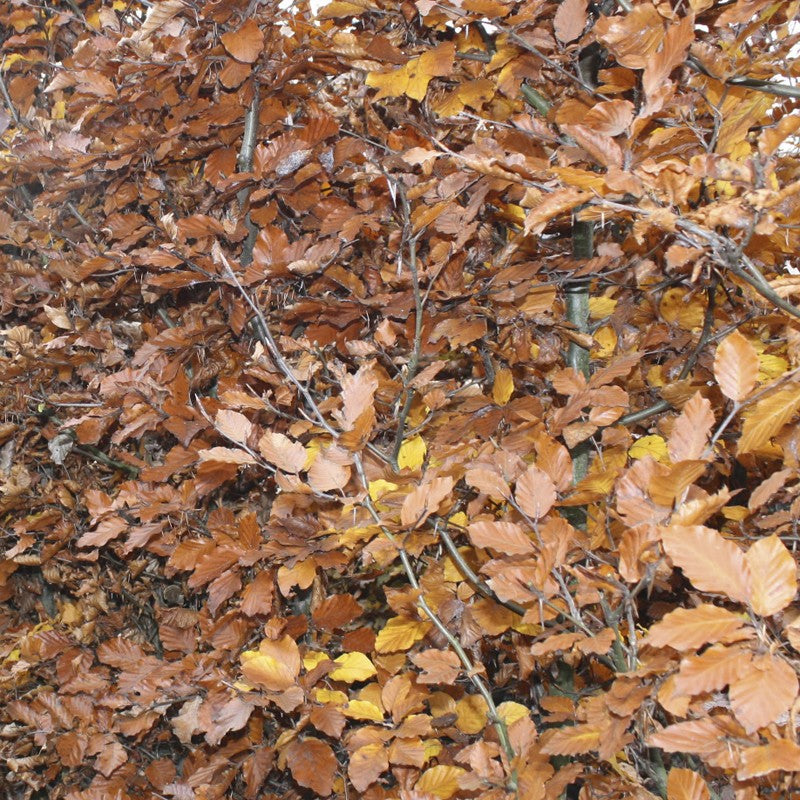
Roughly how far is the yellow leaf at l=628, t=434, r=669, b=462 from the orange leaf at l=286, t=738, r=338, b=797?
730mm

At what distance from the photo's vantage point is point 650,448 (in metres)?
1.33

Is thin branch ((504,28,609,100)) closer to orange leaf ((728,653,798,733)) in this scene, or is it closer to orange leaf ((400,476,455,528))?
orange leaf ((400,476,455,528))

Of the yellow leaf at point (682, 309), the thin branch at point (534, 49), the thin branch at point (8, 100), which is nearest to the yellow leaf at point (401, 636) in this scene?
the yellow leaf at point (682, 309)

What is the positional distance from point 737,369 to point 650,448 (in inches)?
19.0

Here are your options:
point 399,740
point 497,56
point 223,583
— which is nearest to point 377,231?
point 497,56

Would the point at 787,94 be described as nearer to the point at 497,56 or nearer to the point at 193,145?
the point at 497,56

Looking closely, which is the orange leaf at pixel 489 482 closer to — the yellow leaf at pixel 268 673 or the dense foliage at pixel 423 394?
the dense foliage at pixel 423 394

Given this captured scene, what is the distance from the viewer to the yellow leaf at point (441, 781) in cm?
111

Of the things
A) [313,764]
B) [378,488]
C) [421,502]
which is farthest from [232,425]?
A: [313,764]

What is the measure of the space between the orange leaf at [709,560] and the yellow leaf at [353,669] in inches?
27.1

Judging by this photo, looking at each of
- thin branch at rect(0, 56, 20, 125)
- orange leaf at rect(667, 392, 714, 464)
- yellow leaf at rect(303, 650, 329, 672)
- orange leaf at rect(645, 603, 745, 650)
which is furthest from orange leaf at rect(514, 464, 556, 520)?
thin branch at rect(0, 56, 20, 125)

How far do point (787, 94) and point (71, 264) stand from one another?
1511mm

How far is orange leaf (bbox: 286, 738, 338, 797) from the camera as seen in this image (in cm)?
120

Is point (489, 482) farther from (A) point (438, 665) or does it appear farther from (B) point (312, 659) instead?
(B) point (312, 659)
